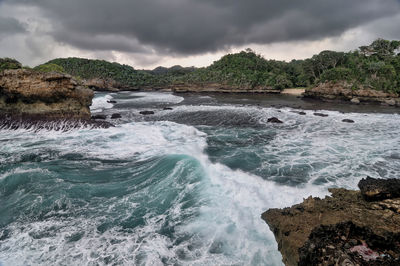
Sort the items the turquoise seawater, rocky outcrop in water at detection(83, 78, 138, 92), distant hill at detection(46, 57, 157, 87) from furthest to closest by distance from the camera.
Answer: distant hill at detection(46, 57, 157, 87) < rocky outcrop in water at detection(83, 78, 138, 92) < the turquoise seawater

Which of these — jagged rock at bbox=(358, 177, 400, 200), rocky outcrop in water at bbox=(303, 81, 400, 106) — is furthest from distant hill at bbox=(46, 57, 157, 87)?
jagged rock at bbox=(358, 177, 400, 200)

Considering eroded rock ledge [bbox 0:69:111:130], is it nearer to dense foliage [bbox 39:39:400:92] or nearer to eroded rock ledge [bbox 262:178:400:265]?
eroded rock ledge [bbox 262:178:400:265]

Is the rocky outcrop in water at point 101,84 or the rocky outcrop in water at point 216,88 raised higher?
the rocky outcrop in water at point 101,84

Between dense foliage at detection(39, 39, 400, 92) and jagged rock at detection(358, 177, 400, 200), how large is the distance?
136 ft

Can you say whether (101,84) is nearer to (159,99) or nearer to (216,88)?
(216,88)

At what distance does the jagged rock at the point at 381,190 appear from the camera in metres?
4.11

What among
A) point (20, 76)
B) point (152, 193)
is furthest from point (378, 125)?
point (20, 76)

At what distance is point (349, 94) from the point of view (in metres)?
36.8

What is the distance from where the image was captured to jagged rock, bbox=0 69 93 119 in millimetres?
14273

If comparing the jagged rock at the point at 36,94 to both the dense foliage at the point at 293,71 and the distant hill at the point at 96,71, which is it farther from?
the distant hill at the point at 96,71

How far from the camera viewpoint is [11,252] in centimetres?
421

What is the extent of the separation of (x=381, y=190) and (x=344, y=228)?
206 cm

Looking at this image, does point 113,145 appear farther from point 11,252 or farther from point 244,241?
point 244,241

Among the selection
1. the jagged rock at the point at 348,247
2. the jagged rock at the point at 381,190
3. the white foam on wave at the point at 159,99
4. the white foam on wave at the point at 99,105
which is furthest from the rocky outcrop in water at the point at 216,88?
the jagged rock at the point at 348,247
